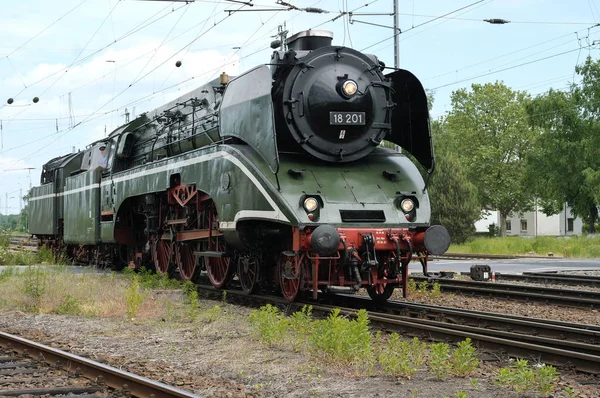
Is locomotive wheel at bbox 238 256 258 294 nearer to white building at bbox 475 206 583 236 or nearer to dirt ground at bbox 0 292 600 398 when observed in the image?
dirt ground at bbox 0 292 600 398

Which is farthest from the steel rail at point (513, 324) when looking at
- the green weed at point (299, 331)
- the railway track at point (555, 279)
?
the railway track at point (555, 279)

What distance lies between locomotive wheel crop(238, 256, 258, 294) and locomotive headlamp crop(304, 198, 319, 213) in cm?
196

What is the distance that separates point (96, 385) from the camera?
561 centimetres

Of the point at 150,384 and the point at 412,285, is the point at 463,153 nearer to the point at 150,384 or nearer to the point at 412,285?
the point at 412,285

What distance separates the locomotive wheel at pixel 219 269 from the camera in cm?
1175

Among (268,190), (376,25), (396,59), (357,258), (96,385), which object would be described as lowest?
(96,385)

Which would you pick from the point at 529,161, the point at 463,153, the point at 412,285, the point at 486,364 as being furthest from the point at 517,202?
the point at 486,364

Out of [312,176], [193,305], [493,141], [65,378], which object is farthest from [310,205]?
[493,141]

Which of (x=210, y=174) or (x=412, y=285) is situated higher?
(x=210, y=174)

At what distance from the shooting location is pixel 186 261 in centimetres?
1359

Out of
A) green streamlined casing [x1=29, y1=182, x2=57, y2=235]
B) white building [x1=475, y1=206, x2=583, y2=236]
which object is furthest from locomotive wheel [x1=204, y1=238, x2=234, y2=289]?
white building [x1=475, y1=206, x2=583, y2=236]

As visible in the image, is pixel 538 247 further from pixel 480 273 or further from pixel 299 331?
pixel 299 331

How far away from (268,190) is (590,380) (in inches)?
193

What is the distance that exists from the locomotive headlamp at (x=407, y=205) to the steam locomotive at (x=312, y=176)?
16 mm
